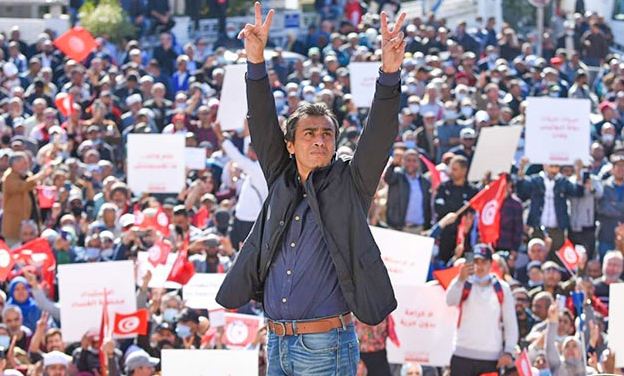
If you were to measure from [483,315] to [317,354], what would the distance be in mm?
5444

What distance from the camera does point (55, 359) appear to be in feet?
40.4

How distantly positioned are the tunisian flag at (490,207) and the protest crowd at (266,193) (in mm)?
26

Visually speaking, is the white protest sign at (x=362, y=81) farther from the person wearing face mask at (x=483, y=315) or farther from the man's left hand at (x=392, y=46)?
the man's left hand at (x=392, y=46)

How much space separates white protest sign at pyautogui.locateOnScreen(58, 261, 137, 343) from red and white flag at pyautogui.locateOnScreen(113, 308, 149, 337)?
78 millimetres

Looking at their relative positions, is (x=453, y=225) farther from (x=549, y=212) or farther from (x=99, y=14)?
(x=99, y=14)

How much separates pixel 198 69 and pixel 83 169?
6087 mm

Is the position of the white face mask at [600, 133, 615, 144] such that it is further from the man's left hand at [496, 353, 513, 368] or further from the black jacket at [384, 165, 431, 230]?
the man's left hand at [496, 353, 513, 368]

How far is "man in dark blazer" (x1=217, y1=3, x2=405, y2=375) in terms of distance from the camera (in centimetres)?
651

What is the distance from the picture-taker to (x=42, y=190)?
16.9 meters

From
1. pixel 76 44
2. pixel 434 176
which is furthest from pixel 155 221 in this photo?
pixel 76 44

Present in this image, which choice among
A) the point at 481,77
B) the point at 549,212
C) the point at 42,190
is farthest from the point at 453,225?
the point at 481,77

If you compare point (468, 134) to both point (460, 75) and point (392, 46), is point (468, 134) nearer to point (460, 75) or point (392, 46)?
point (460, 75)

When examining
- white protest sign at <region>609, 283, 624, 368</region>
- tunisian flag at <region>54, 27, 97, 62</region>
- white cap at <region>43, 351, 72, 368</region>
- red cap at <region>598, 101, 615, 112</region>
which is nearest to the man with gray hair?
white cap at <region>43, 351, 72, 368</region>

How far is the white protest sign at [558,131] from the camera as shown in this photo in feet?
54.4
